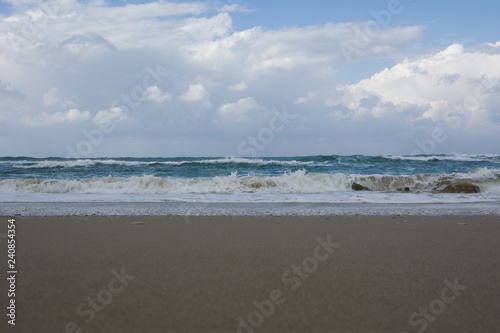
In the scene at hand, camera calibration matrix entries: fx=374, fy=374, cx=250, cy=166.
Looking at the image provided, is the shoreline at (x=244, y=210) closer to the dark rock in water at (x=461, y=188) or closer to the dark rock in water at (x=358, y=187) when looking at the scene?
the dark rock in water at (x=461, y=188)

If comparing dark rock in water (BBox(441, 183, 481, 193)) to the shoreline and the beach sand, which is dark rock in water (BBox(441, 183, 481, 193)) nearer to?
the shoreline

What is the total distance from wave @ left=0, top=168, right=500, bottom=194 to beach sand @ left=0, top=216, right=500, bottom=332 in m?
7.50

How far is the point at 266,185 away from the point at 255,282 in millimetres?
10095

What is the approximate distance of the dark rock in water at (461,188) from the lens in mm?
11133

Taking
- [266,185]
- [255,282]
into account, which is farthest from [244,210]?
[266,185]

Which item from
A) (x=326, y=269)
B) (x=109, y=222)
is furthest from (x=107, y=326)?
(x=109, y=222)

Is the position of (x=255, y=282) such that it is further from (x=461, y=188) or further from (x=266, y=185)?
(x=461, y=188)

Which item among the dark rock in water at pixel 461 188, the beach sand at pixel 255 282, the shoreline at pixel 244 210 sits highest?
the dark rock in water at pixel 461 188

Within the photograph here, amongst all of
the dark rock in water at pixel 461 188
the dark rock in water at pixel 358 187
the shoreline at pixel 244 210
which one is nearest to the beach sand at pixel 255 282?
the shoreline at pixel 244 210

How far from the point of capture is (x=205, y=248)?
10.4ft

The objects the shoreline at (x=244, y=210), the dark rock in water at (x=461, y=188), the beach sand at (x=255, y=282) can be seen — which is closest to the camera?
the beach sand at (x=255, y=282)

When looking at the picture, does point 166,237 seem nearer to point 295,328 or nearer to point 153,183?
point 295,328

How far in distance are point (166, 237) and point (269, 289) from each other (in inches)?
73.0

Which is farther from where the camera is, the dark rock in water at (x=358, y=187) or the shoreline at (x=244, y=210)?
the dark rock in water at (x=358, y=187)
